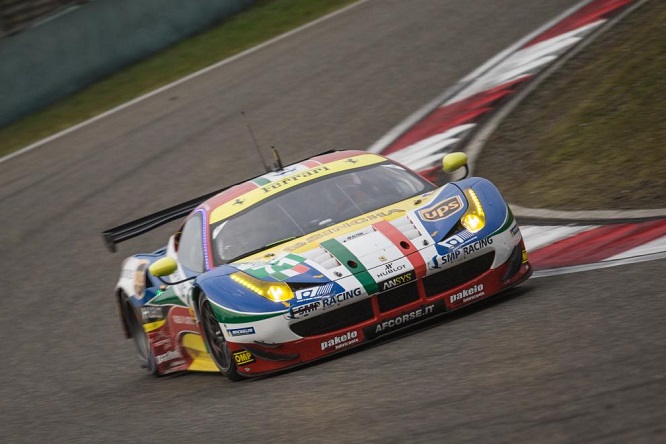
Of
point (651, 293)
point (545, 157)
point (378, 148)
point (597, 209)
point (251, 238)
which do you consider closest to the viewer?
point (651, 293)

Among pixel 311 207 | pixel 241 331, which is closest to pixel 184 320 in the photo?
pixel 311 207

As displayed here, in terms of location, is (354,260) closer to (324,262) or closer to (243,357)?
(324,262)

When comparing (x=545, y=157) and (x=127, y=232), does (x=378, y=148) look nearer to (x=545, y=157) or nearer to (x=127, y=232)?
(x=545, y=157)

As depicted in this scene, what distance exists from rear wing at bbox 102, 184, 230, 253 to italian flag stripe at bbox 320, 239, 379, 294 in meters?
2.15

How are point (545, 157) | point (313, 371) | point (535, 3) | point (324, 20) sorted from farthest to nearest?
point (324, 20) → point (535, 3) → point (545, 157) → point (313, 371)

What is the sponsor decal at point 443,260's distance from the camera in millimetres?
6707

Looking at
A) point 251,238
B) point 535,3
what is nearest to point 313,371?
point 251,238

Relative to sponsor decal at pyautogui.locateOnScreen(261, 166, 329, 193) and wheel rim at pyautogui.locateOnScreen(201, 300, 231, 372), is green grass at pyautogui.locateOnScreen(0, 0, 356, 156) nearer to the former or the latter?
sponsor decal at pyautogui.locateOnScreen(261, 166, 329, 193)

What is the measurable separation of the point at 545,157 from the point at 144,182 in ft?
18.8

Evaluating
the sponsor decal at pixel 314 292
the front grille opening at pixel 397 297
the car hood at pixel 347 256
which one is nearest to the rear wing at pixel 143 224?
the car hood at pixel 347 256

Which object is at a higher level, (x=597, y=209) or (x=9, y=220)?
(x=9, y=220)

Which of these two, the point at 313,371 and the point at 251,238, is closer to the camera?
the point at 313,371

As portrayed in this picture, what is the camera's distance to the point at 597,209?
9.18 metres

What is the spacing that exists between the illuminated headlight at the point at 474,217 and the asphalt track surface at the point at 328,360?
1.59ft
